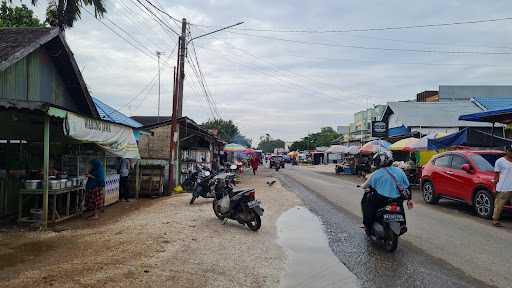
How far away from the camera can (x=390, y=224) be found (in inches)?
278

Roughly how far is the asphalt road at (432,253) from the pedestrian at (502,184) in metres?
0.39

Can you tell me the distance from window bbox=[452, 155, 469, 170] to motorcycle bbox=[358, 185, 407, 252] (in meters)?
6.29

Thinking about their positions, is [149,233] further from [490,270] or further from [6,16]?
[6,16]

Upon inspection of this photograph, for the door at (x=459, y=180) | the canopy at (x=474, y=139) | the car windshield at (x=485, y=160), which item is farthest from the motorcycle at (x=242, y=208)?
the canopy at (x=474, y=139)

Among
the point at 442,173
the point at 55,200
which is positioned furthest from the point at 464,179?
the point at 55,200

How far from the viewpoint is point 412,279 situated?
220 inches

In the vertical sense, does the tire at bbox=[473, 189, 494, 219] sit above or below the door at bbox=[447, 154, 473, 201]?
below

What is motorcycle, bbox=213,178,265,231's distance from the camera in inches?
354

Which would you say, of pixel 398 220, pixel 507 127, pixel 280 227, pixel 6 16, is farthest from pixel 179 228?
pixel 6 16

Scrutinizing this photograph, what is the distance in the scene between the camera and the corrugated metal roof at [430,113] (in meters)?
39.5

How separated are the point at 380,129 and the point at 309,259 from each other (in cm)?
3491

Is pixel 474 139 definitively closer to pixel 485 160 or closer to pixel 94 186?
pixel 485 160

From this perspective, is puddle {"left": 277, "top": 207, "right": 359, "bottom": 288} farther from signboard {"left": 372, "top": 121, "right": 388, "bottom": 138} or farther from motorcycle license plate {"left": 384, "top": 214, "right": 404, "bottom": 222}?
signboard {"left": 372, "top": 121, "right": 388, "bottom": 138}

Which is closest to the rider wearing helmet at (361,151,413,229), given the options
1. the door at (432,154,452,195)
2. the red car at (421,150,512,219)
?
the red car at (421,150,512,219)
